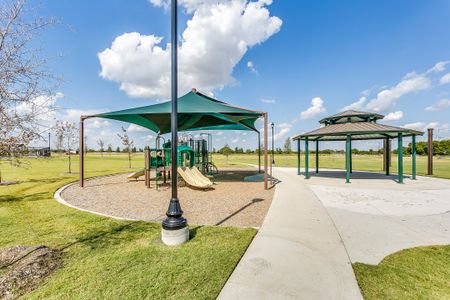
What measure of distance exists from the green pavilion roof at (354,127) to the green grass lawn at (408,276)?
9177 millimetres

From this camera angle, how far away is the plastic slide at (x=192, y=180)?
9.16m

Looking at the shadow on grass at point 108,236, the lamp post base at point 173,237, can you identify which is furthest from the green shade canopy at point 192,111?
the lamp post base at point 173,237

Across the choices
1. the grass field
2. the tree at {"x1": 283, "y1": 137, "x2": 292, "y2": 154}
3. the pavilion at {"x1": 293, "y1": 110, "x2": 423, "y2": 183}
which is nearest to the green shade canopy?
the pavilion at {"x1": 293, "y1": 110, "x2": 423, "y2": 183}

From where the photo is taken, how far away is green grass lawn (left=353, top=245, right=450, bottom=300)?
2.47 metres

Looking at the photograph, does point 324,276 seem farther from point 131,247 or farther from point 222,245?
point 131,247

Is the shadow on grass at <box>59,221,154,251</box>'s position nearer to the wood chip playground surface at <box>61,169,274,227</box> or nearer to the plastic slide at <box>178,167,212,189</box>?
the wood chip playground surface at <box>61,169,274,227</box>

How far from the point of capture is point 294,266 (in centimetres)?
303

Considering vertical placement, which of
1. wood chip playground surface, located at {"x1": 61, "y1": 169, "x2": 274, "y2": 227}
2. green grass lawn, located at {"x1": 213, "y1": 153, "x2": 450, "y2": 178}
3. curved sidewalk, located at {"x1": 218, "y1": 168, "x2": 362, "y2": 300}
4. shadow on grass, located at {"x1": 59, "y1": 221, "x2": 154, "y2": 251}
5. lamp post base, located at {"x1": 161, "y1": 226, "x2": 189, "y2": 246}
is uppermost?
lamp post base, located at {"x1": 161, "y1": 226, "x2": 189, "y2": 246}

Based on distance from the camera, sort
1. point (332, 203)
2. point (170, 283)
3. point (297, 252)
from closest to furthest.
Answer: point (170, 283) < point (297, 252) < point (332, 203)

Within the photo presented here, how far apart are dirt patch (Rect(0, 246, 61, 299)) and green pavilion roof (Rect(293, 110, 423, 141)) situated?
496 inches

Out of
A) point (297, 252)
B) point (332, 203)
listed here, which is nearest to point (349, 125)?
point (332, 203)

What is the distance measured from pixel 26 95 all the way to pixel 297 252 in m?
4.56

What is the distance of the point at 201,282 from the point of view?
2637 mm

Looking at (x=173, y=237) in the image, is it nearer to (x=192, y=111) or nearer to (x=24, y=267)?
(x=24, y=267)
